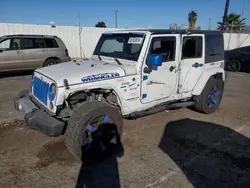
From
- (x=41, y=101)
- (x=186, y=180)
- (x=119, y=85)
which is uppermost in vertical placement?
(x=119, y=85)

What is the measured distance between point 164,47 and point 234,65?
32.2 ft

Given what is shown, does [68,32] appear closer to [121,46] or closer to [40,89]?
[121,46]

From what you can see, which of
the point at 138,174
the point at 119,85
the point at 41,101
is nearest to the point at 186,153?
the point at 138,174

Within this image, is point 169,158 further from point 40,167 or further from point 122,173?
point 40,167

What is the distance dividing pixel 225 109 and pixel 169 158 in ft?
10.6

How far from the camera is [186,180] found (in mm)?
2959

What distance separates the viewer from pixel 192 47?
477cm

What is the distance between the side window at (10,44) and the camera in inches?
367

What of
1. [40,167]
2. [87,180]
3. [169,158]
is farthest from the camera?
[169,158]

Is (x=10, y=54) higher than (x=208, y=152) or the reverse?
higher

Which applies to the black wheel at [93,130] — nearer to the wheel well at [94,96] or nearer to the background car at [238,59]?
the wheel well at [94,96]

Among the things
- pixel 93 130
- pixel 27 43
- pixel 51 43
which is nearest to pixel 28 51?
pixel 27 43

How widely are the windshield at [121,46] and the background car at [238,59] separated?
9857 millimetres

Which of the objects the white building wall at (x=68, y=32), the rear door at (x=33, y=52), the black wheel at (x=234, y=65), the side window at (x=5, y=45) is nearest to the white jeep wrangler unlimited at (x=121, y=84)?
the rear door at (x=33, y=52)
